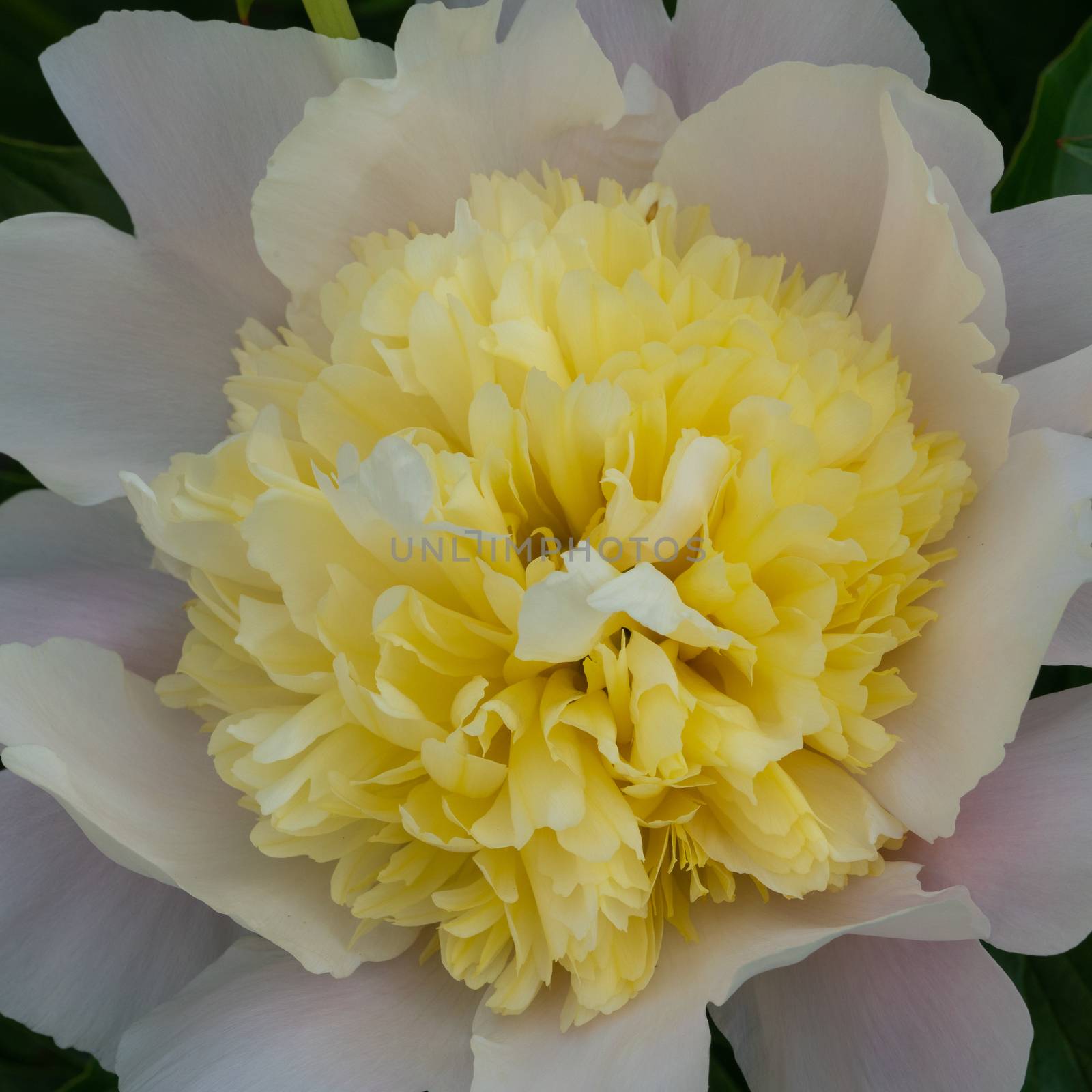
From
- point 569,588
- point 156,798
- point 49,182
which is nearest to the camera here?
point 569,588

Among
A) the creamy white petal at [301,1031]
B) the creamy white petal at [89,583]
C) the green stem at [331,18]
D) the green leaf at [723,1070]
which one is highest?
the green stem at [331,18]

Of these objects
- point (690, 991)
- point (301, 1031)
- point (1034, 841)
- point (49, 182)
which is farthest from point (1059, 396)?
point (49, 182)

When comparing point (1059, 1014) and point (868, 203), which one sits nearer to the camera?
point (868, 203)

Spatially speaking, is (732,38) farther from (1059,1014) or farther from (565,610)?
(1059,1014)

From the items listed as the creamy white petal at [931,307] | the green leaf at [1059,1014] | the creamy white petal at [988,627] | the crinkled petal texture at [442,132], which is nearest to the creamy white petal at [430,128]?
the crinkled petal texture at [442,132]

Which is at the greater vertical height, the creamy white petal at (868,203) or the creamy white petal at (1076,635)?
the creamy white petal at (868,203)

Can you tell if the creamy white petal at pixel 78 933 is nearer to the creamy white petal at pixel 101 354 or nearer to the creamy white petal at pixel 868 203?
the creamy white petal at pixel 101 354

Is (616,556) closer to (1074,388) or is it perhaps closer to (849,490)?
(849,490)
